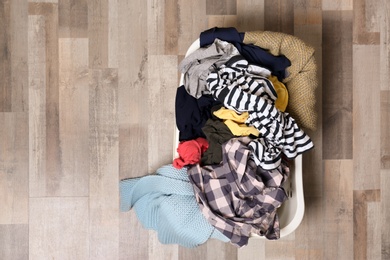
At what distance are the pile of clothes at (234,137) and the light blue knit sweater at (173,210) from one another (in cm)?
2

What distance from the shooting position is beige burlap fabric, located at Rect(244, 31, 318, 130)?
1168 millimetres

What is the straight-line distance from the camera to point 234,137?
1169mm

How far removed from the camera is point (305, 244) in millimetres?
1476

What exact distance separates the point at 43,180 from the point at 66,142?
13cm

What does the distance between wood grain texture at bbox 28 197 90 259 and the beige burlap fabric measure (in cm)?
68

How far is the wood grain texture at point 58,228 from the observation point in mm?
1414

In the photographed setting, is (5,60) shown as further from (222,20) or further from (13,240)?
(222,20)

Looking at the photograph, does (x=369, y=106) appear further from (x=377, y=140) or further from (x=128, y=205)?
(x=128, y=205)

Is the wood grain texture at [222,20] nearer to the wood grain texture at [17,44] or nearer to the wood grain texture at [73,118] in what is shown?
the wood grain texture at [73,118]

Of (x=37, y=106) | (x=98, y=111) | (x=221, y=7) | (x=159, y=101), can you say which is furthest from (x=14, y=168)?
(x=221, y=7)

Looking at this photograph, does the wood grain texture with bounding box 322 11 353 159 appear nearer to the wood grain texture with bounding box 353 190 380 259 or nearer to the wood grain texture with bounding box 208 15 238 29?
the wood grain texture with bounding box 353 190 380 259

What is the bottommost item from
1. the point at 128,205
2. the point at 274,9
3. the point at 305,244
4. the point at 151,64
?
the point at 305,244

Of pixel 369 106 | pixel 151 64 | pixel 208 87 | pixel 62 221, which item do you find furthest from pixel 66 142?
pixel 369 106

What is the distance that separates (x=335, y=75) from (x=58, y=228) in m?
0.96
